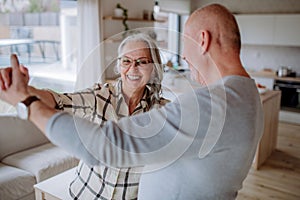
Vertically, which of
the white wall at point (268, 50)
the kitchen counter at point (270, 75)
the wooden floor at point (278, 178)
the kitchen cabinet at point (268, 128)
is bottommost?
the wooden floor at point (278, 178)

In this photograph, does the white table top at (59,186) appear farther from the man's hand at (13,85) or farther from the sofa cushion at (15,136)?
the sofa cushion at (15,136)

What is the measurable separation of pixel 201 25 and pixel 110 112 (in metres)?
0.65

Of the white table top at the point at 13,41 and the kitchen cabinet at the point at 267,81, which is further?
the kitchen cabinet at the point at 267,81

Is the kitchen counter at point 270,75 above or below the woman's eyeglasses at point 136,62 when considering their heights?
below

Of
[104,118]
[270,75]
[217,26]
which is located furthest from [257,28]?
[217,26]

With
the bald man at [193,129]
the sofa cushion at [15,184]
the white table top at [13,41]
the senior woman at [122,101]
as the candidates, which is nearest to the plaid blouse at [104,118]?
the senior woman at [122,101]

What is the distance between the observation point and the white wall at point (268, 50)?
5691 mm

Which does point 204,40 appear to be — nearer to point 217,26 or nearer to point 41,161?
point 217,26

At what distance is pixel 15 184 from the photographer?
2406 mm

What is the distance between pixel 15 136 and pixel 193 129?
104 inches

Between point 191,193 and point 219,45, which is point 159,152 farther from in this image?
point 219,45

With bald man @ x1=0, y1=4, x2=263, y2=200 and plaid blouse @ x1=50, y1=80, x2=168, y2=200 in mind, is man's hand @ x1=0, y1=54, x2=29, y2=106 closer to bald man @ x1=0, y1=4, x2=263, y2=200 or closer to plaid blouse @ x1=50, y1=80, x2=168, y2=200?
A: bald man @ x1=0, y1=4, x2=263, y2=200

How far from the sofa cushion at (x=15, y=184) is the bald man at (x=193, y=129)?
1.86m

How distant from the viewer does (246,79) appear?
795 mm
